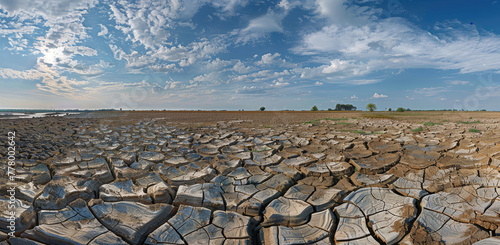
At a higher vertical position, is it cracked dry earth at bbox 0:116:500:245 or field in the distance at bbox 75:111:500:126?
field in the distance at bbox 75:111:500:126

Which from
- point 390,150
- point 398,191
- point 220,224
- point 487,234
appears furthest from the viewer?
point 390,150

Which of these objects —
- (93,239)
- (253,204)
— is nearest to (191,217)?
(253,204)

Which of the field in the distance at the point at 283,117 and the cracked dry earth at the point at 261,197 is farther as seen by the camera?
the field in the distance at the point at 283,117

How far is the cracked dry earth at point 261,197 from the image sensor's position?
163 cm

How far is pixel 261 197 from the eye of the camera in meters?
2.19

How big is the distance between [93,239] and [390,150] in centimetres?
442

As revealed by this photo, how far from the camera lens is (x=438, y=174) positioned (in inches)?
106

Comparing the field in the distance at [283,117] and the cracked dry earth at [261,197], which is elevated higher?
the field in the distance at [283,117]

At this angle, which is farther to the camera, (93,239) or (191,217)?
(191,217)

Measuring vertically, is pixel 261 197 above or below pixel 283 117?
below

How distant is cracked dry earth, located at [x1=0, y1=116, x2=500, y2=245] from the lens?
163 centimetres

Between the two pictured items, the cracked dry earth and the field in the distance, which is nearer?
the cracked dry earth

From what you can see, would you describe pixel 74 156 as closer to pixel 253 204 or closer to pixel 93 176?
pixel 93 176

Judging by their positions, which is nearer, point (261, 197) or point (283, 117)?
point (261, 197)
